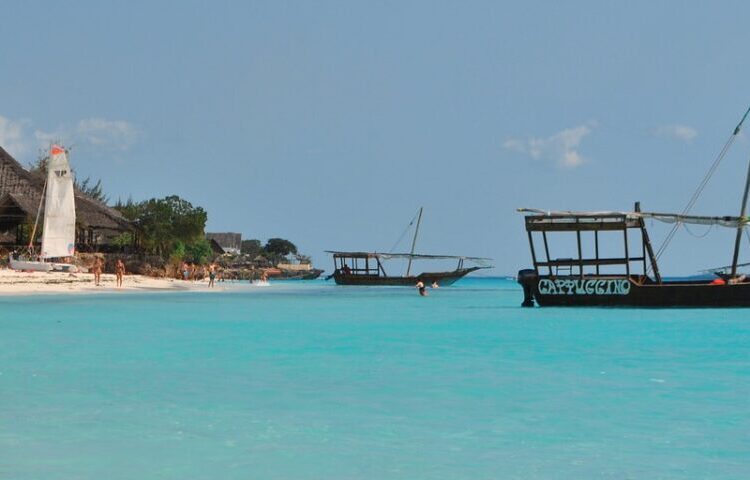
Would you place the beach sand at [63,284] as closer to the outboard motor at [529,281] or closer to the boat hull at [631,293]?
the outboard motor at [529,281]

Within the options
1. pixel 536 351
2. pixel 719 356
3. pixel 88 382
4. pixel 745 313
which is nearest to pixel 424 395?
pixel 88 382

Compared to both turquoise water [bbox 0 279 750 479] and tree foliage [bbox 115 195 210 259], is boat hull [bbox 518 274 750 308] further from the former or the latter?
tree foliage [bbox 115 195 210 259]

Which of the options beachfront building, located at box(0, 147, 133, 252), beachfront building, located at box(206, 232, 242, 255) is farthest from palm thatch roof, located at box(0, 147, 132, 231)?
beachfront building, located at box(206, 232, 242, 255)

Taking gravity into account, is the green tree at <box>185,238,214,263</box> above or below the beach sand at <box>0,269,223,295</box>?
above

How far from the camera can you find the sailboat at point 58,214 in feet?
135

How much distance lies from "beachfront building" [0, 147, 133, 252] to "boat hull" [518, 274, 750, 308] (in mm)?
28414

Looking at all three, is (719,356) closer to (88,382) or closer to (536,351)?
(536,351)

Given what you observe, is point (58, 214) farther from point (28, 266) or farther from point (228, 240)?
point (228, 240)

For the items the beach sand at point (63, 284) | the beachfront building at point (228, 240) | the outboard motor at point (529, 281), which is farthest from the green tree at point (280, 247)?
the outboard motor at point (529, 281)

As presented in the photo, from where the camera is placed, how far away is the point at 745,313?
3030cm

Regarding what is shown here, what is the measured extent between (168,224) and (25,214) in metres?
12.8

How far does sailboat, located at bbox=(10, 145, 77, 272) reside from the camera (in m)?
41.2

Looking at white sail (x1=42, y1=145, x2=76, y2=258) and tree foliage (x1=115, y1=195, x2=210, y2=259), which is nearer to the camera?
white sail (x1=42, y1=145, x2=76, y2=258)

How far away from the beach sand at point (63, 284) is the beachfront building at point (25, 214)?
5672mm
